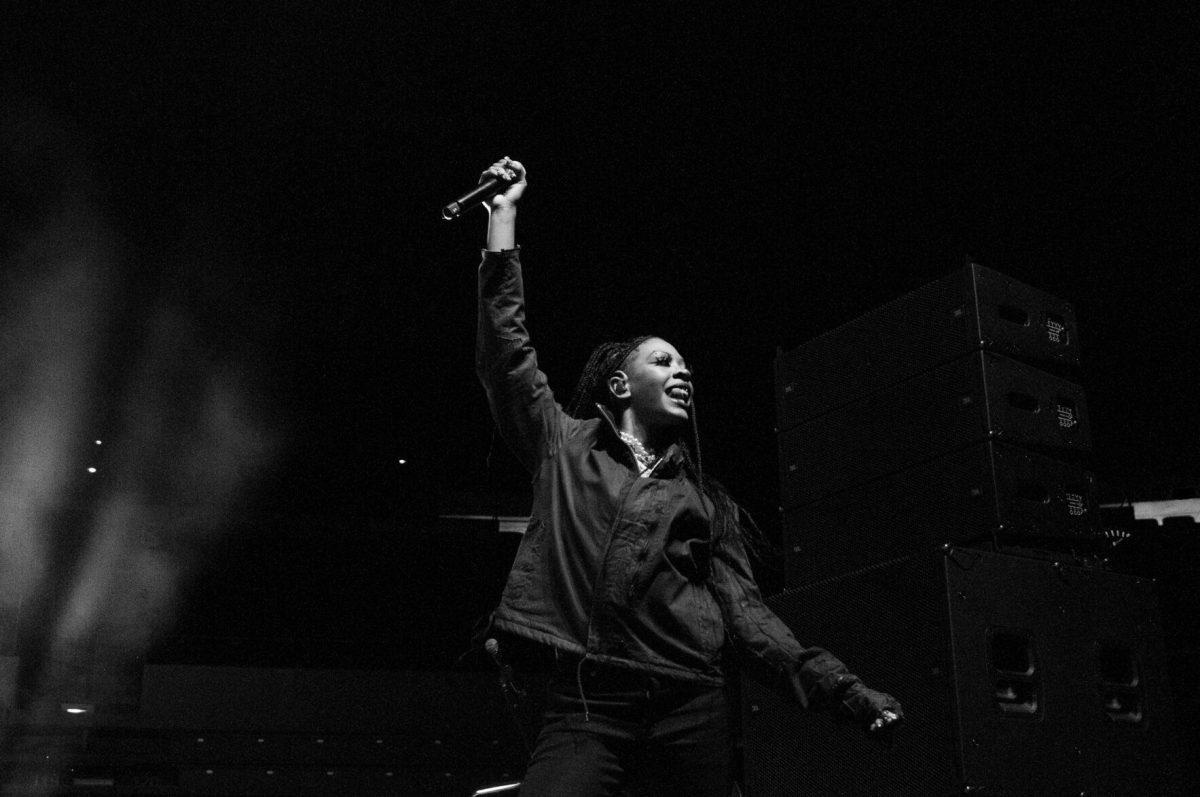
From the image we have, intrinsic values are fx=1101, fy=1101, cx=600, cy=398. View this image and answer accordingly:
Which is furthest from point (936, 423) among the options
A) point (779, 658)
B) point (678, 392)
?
point (779, 658)

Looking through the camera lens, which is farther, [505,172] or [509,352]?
[505,172]

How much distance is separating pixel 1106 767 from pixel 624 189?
2167mm

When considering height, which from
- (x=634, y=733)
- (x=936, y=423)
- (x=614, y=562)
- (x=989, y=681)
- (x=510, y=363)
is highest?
(x=936, y=423)

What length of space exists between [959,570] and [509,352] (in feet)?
3.21

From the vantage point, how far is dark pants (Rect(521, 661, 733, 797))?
4.87ft

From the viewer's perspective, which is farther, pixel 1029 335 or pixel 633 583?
pixel 1029 335

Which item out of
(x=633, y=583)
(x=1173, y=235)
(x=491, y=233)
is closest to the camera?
(x=633, y=583)

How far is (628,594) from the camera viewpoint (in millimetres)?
1555

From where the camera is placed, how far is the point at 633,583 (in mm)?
1565

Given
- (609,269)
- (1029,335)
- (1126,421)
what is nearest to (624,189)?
(609,269)

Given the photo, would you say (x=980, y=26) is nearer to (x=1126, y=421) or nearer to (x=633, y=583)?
(x=633, y=583)

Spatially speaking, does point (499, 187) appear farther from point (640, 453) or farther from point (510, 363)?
point (640, 453)

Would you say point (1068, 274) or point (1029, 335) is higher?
point (1068, 274)

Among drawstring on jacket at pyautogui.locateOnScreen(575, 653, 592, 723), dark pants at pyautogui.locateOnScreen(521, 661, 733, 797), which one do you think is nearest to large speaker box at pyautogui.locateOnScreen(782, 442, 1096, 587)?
dark pants at pyautogui.locateOnScreen(521, 661, 733, 797)
